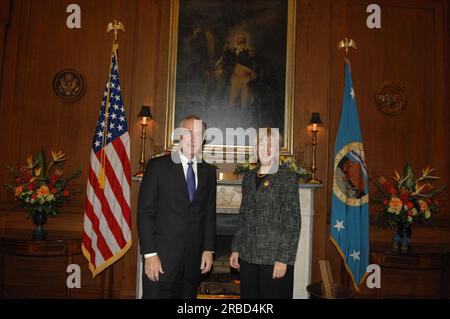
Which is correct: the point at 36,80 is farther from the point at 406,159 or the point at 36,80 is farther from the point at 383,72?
the point at 406,159

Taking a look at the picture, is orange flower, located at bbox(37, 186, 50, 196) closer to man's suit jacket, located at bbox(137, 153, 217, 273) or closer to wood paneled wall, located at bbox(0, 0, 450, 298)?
wood paneled wall, located at bbox(0, 0, 450, 298)

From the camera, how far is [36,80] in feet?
16.6

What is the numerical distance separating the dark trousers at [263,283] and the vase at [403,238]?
7.80 ft

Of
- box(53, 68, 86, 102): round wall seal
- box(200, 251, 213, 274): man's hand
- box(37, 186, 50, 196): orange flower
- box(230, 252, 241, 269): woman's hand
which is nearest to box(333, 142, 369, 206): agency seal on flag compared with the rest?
box(230, 252, 241, 269): woman's hand

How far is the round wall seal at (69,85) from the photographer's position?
504 centimetres

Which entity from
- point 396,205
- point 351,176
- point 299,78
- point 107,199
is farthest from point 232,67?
point 396,205

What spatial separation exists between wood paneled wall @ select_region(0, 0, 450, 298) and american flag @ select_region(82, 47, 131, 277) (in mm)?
615

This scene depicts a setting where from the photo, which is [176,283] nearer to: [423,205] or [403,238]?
[403,238]

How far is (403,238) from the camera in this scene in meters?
4.22

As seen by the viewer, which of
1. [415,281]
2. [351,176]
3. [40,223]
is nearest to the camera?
[40,223]

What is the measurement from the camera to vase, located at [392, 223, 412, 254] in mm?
4176

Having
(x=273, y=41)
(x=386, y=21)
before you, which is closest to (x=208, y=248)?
(x=273, y=41)

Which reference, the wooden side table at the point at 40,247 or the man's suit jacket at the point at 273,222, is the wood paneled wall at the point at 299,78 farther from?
the man's suit jacket at the point at 273,222

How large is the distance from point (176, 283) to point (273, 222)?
813 millimetres
